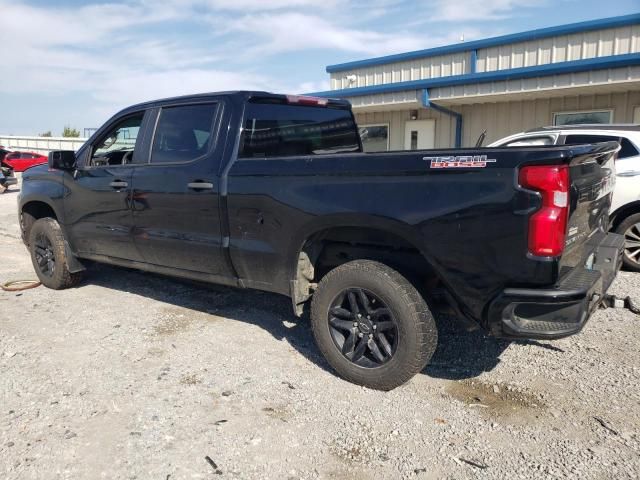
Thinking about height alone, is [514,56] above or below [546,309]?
above

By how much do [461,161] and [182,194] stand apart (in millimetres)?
2275

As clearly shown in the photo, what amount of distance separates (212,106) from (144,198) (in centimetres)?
99

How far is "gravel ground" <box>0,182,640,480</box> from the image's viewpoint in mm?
2600

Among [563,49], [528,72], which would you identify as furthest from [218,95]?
[563,49]

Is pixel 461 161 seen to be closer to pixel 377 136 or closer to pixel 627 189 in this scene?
pixel 627 189

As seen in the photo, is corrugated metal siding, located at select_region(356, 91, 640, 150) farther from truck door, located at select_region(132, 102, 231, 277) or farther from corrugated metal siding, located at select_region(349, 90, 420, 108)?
truck door, located at select_region(132, 102, 231, 277)

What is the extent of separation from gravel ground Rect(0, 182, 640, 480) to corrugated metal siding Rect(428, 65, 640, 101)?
6093 mm

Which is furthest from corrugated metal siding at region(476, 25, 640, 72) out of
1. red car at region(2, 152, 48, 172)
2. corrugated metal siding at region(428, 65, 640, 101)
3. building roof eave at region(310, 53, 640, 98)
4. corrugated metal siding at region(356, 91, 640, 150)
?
red car at region(2, 152, 48, 172)

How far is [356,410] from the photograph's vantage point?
10.2 ft

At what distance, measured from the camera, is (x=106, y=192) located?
480cm

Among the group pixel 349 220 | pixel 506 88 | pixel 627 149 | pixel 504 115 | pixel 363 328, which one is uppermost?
pixel 506 88

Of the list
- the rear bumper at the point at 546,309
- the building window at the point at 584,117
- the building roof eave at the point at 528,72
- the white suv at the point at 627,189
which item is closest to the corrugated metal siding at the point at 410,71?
the building roof eave at the point at 528,72

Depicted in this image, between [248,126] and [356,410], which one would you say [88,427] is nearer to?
[356,410]

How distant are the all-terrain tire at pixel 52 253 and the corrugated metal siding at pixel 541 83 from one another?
8.48 meters
